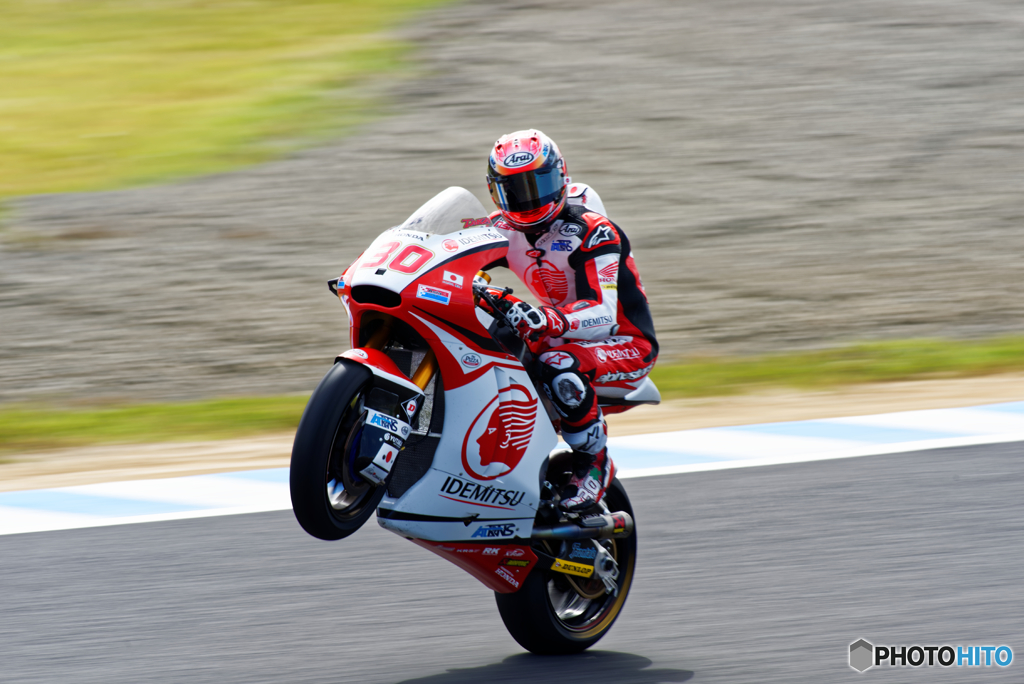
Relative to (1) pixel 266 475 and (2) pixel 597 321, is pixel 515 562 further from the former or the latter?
(1) pixel 266 475

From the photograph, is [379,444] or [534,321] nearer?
[379,444]

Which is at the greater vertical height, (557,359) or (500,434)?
(557,359)

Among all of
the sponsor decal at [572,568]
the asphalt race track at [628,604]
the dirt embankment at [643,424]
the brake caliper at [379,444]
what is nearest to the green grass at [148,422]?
the dirt embankment at [643,424]

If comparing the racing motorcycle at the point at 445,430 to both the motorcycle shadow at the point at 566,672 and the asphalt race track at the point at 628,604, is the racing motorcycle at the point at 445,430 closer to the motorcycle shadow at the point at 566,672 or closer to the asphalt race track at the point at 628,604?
the motorcycle shadow at the point at 566,672

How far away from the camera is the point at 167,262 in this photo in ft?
37.8

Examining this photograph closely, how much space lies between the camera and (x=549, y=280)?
4539 mm

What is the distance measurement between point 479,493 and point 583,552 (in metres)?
0.72

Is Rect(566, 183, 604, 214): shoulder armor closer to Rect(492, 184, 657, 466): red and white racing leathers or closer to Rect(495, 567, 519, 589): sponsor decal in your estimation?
Rect(492, 184, 657, 466): red and white racing leathers

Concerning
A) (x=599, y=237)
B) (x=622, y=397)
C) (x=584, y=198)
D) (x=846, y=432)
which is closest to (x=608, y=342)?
(x=622, y=397)

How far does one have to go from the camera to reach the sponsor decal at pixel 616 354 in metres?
4.58

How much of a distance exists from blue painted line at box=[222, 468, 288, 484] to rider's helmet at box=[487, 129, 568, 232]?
→ 112 inches

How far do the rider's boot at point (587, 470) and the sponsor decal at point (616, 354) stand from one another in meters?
0.23

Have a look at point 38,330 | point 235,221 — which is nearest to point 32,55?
point 235,221

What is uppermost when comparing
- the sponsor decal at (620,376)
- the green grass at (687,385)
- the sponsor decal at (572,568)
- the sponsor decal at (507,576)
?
the sponsor decal at (620,376)
